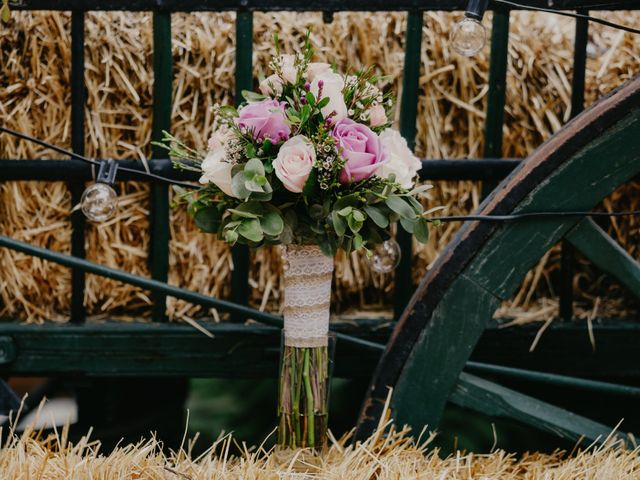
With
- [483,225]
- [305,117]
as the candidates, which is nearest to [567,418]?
[483,225]

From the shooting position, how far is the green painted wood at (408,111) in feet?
5.66

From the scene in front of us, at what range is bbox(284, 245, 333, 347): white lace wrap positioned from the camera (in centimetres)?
146

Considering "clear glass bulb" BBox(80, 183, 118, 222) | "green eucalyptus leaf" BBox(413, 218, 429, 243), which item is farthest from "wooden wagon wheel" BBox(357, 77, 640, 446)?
"clear glass bulb" BBox(80, 183, 118, 222)

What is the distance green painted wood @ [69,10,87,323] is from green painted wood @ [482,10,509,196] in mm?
887

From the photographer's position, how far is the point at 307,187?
137 centimetres

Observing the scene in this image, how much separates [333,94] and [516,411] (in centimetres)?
75

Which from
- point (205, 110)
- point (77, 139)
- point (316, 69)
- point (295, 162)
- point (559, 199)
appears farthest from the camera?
point (205, 110)

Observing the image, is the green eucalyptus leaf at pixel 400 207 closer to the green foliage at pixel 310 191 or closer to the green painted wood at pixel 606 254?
the green foliage at pixel 310 191

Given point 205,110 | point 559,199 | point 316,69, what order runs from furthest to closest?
point 205,110
point 559,199
point 316,69

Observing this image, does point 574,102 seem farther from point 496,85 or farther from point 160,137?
point 160,137

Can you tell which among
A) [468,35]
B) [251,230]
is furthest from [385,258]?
[468,35]

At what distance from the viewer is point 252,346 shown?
183 cm

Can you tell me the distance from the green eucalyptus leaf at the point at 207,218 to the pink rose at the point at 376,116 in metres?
0.34

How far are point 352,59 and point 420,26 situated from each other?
0.66 feet
